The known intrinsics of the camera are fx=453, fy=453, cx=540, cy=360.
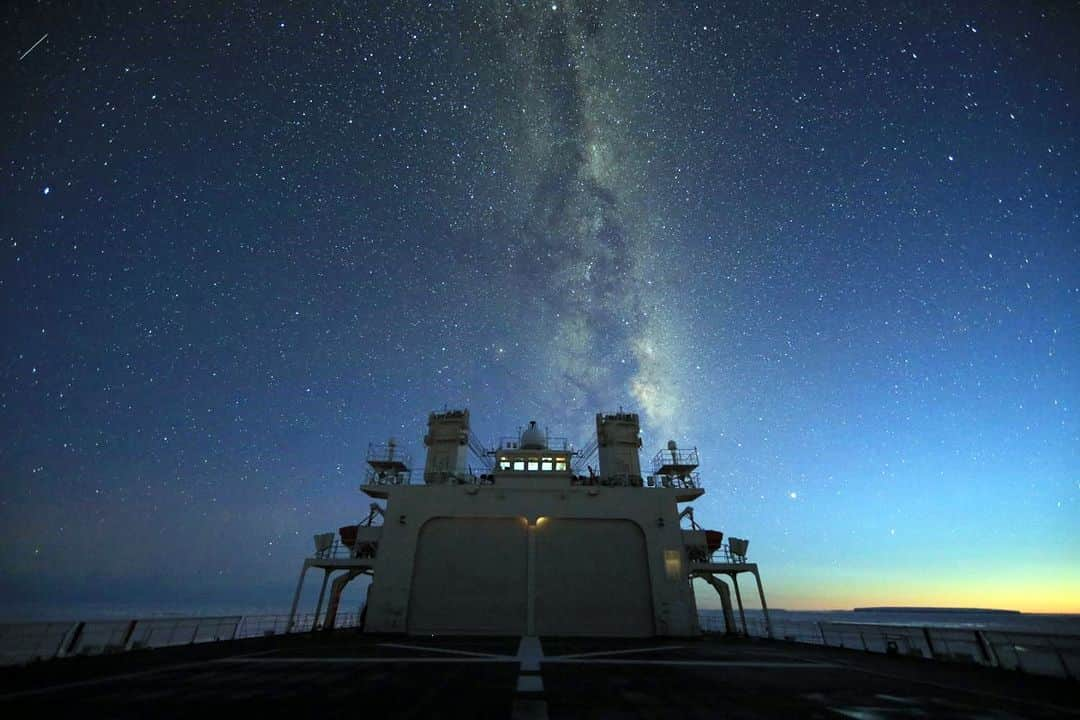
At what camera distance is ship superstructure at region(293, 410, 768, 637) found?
65.8ft

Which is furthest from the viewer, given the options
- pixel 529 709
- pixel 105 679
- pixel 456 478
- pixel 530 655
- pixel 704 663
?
pixel 456 478

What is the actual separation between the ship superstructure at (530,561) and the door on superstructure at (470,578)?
0.14 ft

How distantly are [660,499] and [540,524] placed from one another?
19.7 ft

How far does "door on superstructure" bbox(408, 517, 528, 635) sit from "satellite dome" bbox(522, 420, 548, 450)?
605cm

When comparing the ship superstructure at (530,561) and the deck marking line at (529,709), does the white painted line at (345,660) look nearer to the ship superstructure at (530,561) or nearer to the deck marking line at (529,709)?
the deck marking line at (529,709)

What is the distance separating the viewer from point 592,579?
20875 millimetres

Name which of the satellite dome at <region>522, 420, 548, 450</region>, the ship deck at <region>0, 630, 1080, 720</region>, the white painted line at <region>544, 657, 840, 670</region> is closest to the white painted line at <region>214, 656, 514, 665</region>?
the ship deck at <region>0, 630, 1080, 720</region>

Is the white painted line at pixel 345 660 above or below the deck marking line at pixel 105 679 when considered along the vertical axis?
above

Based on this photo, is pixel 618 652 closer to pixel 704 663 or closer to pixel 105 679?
pixel 704 663

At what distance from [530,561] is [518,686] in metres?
13.3

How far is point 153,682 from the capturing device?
795cm

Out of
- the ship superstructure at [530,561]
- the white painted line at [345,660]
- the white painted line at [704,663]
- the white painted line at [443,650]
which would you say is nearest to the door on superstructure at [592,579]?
the ship superstructure at [530,561]

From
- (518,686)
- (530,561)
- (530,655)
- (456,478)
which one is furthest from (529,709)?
(456,478)

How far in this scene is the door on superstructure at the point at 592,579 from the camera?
20.1 meters
